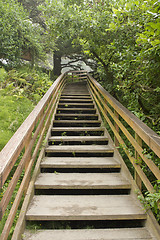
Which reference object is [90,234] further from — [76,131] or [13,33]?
[13,33]

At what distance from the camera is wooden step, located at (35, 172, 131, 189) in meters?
2.56

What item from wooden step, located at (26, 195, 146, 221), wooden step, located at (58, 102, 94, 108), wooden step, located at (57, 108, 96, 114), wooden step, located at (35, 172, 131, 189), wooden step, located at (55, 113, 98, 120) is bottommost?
wooden step, located at (26, 195, 146, 221)

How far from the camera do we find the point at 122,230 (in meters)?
2.03

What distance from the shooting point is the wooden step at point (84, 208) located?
2.08m

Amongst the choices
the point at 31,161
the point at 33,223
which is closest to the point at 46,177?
the point at 31,161

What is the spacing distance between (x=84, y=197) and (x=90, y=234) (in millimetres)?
520

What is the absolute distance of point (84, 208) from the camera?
7.24 feet

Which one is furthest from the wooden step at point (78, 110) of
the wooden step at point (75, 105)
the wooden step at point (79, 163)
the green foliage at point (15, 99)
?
the wooden step at point (79, 163)

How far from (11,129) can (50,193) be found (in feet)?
7.52

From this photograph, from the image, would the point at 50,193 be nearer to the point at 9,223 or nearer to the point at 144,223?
the point at 9,223

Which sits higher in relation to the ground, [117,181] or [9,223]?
[9,223]

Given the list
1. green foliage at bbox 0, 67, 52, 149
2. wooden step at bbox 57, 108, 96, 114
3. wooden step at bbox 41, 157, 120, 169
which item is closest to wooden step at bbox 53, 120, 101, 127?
wooden step at bbox 57, 108, 96, 114

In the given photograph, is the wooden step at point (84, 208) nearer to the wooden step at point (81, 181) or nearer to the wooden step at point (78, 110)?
the wooden step at point (81, 181)

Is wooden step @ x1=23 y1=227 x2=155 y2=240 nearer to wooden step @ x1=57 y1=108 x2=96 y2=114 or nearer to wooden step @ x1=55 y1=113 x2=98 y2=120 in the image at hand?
wooden step @ x1=55 y1=113 x2=98 y2=120
